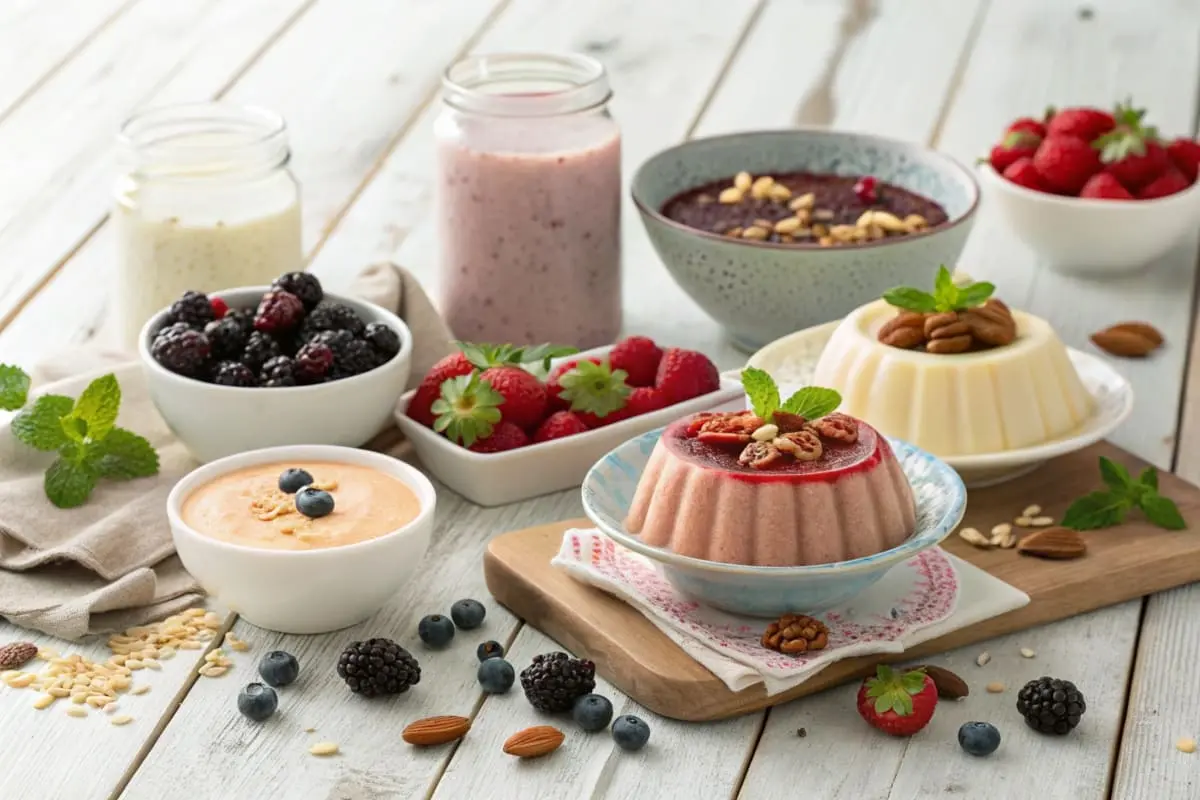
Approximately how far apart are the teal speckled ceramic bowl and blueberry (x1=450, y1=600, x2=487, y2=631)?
802 mm

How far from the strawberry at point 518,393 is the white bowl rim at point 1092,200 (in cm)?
103

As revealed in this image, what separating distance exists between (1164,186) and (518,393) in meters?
1.25

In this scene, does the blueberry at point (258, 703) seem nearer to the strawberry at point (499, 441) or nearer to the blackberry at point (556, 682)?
the blackberry at point (556, 682)

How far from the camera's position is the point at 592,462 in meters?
2.37

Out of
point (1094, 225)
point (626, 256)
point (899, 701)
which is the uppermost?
point (899, 701)

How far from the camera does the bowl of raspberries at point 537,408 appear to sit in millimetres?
2307

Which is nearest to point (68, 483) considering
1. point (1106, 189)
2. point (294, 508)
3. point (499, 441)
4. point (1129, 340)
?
point (294, 508)

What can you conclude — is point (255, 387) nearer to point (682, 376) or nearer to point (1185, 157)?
point (682, 376)

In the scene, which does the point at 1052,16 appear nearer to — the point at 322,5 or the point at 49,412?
the point at 322,5

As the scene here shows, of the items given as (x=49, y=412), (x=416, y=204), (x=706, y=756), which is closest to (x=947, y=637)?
(x=706, y=756)

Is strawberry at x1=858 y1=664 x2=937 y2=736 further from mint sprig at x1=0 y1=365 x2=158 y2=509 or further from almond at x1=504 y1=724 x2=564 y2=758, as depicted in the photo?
mint sprig at x1=0 y1=365 x2=158 y2=509

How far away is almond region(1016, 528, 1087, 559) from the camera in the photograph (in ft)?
6.95

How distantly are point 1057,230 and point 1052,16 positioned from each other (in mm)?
1501

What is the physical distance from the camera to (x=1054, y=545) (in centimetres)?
212
